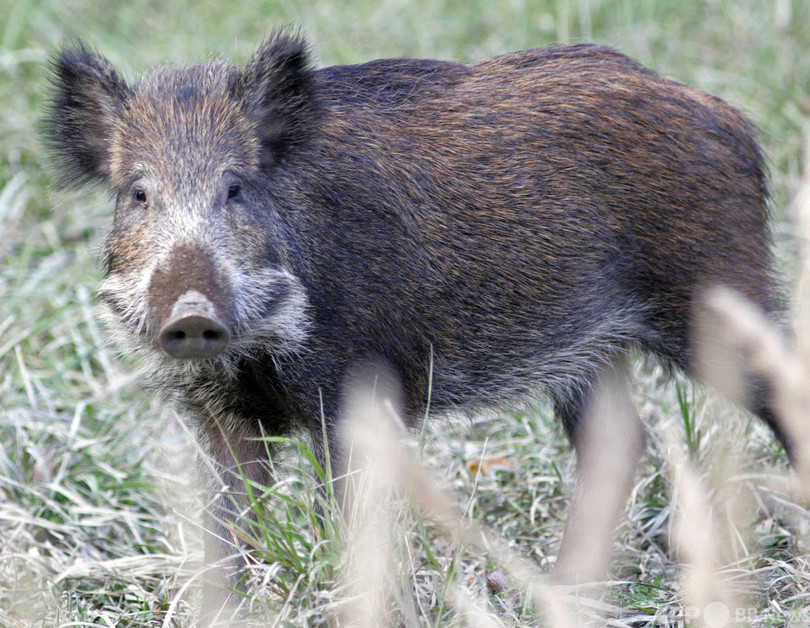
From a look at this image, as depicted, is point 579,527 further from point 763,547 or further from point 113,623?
point 113,623

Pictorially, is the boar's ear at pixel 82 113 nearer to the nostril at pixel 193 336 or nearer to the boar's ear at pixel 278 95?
the boar's ear at pixel 278 95

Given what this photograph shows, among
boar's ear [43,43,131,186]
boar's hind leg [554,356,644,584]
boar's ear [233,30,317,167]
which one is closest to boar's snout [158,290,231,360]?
boar's ear [233,30,317,167]

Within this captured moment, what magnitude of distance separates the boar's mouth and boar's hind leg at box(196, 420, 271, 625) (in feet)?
1.70

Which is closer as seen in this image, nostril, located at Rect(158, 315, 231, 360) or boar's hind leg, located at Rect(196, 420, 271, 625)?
nostril, located at Rect(158, 315, 231, 360)

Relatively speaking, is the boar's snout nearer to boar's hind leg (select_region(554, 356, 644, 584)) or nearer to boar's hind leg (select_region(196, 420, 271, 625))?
boar's hind leg (select_region(196, 420, 271, 625))

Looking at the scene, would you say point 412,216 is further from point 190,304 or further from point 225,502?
point 225,502

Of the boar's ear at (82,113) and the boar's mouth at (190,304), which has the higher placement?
the boar's ear at (82,113)

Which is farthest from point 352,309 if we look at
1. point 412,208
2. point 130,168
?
point 130,168

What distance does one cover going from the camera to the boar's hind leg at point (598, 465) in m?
3.47

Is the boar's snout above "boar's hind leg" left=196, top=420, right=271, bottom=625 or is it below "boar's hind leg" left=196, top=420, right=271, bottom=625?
above

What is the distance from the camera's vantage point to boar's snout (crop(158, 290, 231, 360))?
2.54 meters

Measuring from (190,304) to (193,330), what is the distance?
2.6 inches

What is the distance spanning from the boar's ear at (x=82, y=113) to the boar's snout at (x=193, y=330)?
82cm

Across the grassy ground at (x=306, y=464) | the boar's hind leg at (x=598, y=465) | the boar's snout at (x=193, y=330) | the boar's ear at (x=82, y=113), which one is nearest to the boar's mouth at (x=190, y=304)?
the boar's snout at (x=193, y=330)
